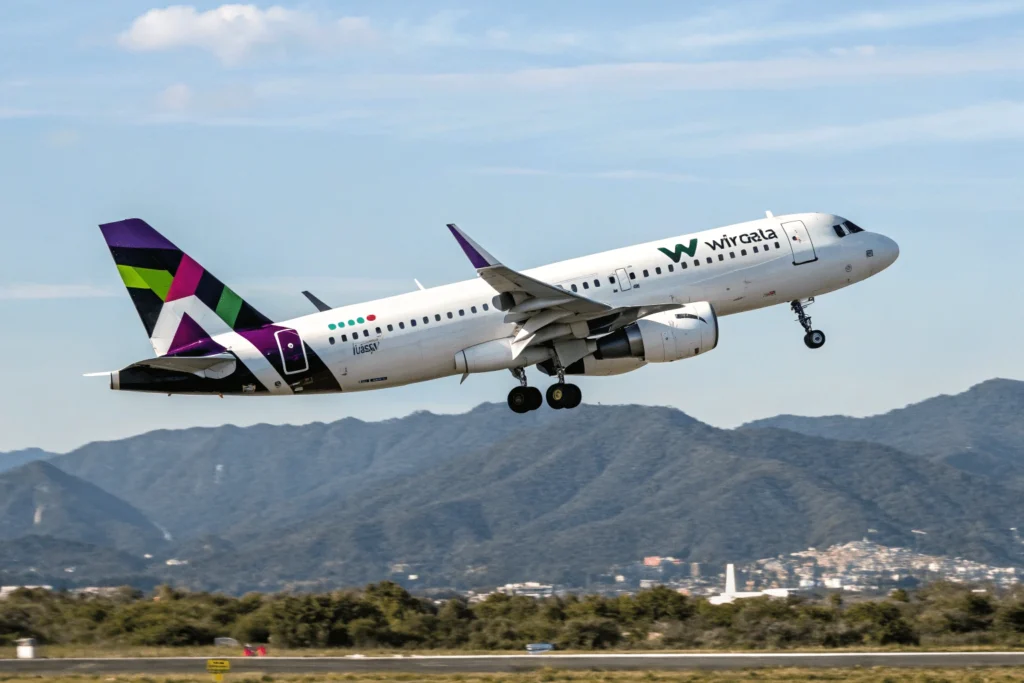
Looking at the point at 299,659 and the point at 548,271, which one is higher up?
the point at 548,271

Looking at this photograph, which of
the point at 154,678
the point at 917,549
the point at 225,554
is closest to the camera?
the point at 154,678

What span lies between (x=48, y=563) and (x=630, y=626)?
391ft

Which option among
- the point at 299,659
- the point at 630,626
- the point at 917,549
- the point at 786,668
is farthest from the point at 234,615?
the point at 917,549

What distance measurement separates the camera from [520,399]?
53406 millimetres

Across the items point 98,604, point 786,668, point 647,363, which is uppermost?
point 647,363

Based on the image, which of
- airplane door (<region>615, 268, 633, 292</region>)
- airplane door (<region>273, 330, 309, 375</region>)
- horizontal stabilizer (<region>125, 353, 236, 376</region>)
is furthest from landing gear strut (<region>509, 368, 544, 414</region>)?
horizontal stabilizer (<region>125, 353, 236, 376</region>)

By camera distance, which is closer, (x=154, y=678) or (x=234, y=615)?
(x=154, y=678)

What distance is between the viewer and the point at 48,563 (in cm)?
16075

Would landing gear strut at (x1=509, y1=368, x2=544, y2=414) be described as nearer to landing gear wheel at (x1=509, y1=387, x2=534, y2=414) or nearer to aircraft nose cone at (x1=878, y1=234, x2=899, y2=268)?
landing gear wheel at (x1=509, y1=387, x2=534, y2=414)

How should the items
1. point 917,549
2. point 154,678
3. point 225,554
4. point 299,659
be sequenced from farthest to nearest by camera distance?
point 917,549 → point 225,554 → point 299,659 → point 154,678

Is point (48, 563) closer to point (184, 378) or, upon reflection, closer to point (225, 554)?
point (225, 554)

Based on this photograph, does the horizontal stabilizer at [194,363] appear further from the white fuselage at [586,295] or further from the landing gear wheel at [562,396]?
the landing gear wheel at [562,396]

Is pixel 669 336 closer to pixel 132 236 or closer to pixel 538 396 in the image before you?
pixel 538 396

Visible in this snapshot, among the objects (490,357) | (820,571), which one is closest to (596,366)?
(490,357)
